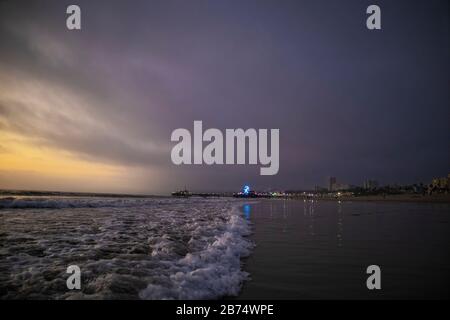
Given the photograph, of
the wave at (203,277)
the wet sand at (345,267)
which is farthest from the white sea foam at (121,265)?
the wet sand at (345,267)

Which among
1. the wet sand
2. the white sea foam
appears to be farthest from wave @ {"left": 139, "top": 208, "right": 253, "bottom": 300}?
the wet sand

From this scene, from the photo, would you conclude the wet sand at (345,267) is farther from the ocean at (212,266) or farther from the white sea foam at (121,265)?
the white sea foam at (121,265)

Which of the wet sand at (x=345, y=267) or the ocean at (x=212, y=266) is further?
the wet sand at (x=345, y=267)

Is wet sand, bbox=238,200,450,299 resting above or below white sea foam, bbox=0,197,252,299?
below

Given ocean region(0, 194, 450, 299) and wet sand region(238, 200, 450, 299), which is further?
wet sand region(238, 200, 450, 299)

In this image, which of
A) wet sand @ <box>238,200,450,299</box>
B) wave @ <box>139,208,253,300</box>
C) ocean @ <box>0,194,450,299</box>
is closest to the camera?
wave @ <box>139,208,253,300</box>

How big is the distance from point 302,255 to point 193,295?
495 cm

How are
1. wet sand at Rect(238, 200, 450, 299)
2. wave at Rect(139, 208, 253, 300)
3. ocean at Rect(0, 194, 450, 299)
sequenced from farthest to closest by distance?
wet sand at Rect(238, 200, 450, 299) → ocean at Rect(0, 194, 450, 299) → wave at Rect(139, 208, 253, 300)

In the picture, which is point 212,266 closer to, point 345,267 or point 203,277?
point 203,277

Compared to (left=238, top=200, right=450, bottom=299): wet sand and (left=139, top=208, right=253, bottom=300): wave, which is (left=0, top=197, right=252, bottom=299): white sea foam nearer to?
(left=139, top=208, right=253, bottom=300): wave

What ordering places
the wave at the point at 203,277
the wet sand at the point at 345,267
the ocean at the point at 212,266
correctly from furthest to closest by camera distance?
the wet sand at the point at 345,267
the ocean at the point at 212,266
the wave at the point at 203,277

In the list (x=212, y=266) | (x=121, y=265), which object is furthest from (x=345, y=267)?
(x=121, y=265)
